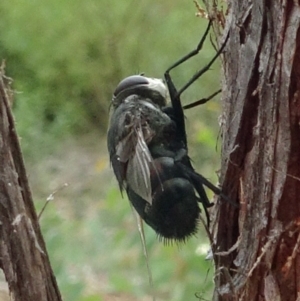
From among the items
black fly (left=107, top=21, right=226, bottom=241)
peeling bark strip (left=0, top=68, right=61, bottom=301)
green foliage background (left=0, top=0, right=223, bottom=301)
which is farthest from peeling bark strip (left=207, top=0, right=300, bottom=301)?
green foliage background (left=0, top=0, right=223, bottom=301)

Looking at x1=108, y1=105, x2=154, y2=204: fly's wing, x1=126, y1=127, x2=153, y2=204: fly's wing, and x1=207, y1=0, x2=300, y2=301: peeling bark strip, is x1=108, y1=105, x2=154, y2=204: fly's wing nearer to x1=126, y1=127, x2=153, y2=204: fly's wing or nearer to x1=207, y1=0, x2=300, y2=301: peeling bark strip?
x1=126, y1=127, x2=153, y2=204: fly's wing

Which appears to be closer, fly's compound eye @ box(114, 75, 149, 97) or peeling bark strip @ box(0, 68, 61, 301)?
peeling bark strip @ box(0, 68, 61, 301)

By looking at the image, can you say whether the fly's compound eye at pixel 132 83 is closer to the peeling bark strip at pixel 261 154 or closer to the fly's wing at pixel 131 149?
the fly's wing at pixel 131 149

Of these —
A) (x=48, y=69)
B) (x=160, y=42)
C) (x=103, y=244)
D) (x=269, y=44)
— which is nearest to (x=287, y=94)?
(x=269, y=44)

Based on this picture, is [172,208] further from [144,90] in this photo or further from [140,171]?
[144,90]

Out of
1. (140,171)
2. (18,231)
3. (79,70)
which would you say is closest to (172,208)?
(140,171)

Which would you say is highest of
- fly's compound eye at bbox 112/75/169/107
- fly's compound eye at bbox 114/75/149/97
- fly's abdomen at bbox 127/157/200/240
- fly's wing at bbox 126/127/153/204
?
fly's compound eye at bbox 114/75/149/97

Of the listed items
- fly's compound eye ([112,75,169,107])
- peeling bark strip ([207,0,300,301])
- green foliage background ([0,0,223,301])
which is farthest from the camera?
green foliage background ([0,0,223,301])

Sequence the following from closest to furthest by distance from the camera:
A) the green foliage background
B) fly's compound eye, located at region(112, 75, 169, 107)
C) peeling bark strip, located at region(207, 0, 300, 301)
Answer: peeling bark strip, located at region(207, 0, 300, 301)
fly's compound eye, located at region(112, 75, 169, 107)
the green foliage background
